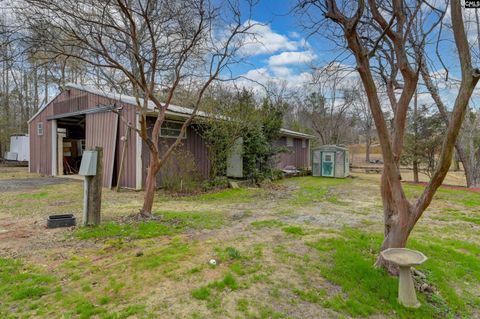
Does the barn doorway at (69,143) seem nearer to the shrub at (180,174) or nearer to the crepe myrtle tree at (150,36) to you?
the shrub at (180,174)

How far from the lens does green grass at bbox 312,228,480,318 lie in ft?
8.19

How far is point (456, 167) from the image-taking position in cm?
2245

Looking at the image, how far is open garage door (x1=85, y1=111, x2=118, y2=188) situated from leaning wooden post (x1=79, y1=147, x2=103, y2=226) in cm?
443

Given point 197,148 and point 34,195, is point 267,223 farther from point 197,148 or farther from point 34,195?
point 34,195

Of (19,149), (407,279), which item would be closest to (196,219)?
(407,279)

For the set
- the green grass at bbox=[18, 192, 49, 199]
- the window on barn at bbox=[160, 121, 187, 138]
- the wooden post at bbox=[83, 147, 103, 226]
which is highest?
the window on barn at bbox=[160, 121, 187, 138]

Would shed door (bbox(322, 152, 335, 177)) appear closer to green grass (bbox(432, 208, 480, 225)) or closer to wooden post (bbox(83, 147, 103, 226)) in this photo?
green grass (bbox(432, 208, 480, 225))

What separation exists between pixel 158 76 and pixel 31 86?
724 inches

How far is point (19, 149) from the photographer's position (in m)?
16.3

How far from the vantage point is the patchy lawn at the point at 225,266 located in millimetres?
2398

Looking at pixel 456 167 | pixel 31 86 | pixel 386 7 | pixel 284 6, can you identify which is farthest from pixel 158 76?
pixel 456 167

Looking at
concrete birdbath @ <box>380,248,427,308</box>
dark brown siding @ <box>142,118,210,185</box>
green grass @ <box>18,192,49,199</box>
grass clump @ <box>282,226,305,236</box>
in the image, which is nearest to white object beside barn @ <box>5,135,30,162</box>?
green grass @ <box>18,192,49,199</box>

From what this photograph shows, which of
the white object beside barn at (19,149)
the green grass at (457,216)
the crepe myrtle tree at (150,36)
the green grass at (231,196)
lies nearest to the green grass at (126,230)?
Answer: the crepe myrtle tree at (150,36)

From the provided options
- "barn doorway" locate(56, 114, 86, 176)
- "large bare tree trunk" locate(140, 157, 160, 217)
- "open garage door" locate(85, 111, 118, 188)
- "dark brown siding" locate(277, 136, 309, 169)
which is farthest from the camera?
"dark brown siding" locate(277, 136, 309, 169)
